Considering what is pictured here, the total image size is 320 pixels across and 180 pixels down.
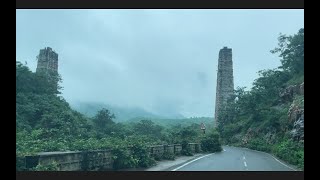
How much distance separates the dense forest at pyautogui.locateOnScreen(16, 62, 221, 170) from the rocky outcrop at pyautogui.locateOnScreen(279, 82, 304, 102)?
14170mm

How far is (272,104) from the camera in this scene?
5888cm

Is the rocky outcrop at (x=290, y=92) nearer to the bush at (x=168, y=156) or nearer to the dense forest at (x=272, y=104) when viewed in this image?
the dense forest at (x=272, y=104)

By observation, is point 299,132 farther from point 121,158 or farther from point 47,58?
point 47,58

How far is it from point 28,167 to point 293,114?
106 ft

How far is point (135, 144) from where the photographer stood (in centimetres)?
1986

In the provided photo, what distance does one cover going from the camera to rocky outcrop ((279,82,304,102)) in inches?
1947

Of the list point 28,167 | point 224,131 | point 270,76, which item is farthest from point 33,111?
point 224,131

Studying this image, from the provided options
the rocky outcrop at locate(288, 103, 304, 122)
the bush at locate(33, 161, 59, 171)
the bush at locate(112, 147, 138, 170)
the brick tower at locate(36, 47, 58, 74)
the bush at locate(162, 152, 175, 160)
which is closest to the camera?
the bush at locate(33, 161, 59, 171)

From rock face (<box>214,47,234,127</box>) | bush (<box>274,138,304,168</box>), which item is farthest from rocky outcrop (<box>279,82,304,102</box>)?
rock face (<box>214,47,234,127</box>)

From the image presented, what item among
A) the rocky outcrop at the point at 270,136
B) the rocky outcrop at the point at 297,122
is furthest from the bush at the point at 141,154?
the rocky outcrop at the point at 270,136

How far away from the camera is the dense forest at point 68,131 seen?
18328mm

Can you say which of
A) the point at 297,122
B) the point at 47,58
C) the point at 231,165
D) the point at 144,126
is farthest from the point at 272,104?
the point at 231,165

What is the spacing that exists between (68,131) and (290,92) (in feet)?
103

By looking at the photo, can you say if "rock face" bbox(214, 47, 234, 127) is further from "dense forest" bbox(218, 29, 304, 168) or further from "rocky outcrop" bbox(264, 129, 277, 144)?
"rocky outcrop" bbox(264, 129, 277, 144)
